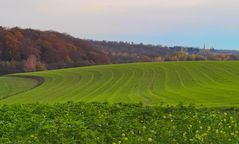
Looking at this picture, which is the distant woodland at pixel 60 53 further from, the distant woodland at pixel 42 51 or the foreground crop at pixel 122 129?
the foreground crop at pixel 122 129

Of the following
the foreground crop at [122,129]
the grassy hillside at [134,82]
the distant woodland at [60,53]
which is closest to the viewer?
the foreground crop at [122,129]

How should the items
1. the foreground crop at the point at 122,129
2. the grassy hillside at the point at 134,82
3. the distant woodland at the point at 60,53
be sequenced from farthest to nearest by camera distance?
1. the distant woodland at the point at 60,53
2. the grassy hillside at the point at 134,82
3. the foreground crop at the point at 122,129

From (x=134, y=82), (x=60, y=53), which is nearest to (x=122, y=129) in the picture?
(x=134, y=82)

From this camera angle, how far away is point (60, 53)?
126m

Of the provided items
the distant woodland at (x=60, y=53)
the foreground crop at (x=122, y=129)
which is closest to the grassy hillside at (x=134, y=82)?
the foreground crop at (x=122, y=129)

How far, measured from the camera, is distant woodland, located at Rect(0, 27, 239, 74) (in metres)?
107

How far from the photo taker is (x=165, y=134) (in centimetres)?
1291

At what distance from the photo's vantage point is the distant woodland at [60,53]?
10688cm

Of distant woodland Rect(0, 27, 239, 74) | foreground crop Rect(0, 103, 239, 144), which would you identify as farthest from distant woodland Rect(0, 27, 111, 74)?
foreground crop Rect(0, 103, 239, 144)

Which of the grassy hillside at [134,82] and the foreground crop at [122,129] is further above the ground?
the foreground crop at [122,129]

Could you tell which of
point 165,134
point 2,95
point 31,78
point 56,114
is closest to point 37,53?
point 31,78

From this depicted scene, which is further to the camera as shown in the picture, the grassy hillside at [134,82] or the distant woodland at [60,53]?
the distant woodland at [60,53]

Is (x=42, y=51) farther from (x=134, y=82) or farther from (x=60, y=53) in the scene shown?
(x=134, y=82)

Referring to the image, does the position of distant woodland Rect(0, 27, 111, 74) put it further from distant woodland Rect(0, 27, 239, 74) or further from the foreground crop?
the foreground crop
